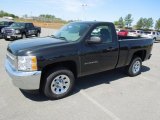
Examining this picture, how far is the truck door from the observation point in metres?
4.91

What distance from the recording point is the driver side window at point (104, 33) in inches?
214

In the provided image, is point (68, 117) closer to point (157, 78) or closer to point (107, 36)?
point (107, 36)

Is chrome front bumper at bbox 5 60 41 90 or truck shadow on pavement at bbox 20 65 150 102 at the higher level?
chrome front bumper at bbox 5 60 41 90

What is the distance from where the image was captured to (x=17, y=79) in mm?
4145

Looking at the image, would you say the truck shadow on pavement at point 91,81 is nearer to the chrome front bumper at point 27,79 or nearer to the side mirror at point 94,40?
the chrome front bumper at point 27,79

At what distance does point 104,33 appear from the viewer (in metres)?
5.59

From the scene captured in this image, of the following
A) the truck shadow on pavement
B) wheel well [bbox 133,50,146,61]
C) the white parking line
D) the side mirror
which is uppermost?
the side mirror

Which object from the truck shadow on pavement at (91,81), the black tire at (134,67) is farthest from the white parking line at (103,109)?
the black tire at (134,67)

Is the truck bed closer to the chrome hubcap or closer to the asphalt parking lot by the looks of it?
the chrome hubcap

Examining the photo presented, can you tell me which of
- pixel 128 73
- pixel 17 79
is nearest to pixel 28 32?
pixel 128 73

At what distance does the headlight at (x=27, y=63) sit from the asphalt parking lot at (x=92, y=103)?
867 mm

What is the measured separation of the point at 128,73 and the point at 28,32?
14.1m

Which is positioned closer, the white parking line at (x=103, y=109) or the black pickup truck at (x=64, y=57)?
the white parking line at (x=103, y=109)

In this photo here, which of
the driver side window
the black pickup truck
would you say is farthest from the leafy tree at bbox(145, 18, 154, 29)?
the driver side window
